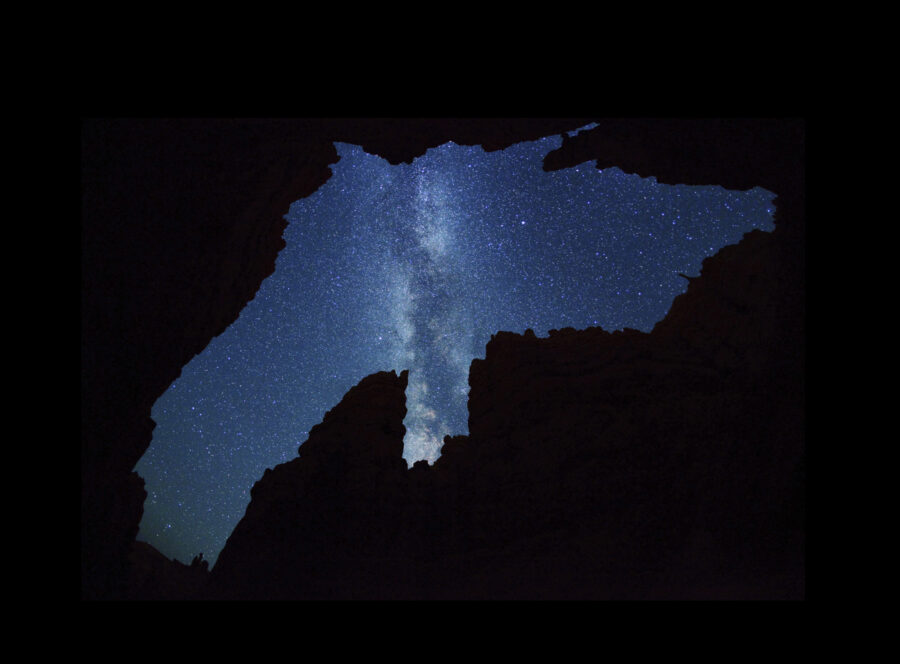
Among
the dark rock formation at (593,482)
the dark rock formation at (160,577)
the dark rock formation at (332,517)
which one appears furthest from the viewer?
the dark rock formation at (160,577)

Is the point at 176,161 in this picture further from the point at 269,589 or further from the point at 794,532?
the point at 794,532

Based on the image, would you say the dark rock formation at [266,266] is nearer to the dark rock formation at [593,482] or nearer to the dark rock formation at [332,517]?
the dark rock formation at [593,482]

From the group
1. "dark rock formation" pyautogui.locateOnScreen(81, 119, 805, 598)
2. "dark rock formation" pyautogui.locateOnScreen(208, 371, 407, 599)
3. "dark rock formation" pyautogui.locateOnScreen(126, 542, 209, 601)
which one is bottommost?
"dark rock formation" pyautogui.locateOnScreen(126, 542, 209, 601)

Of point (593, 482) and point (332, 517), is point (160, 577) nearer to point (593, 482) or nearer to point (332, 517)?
point (332, 517)

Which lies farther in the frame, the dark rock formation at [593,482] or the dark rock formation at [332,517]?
the dark rock formation at [332,517]

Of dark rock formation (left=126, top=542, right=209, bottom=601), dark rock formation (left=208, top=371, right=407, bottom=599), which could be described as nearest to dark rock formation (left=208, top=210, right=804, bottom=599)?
dark rock formation (left=208, top=371, right=407, bottom=599)

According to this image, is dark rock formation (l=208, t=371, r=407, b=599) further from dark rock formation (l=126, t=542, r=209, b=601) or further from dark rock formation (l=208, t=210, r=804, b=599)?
dark rock formation (l=126, t=542, r=209, b=601)

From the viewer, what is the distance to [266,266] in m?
11.6

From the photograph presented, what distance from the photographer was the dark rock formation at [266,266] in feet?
29.0

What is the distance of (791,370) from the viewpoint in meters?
9.88

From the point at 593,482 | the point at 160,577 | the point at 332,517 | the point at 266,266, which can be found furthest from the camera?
the point at 160,577

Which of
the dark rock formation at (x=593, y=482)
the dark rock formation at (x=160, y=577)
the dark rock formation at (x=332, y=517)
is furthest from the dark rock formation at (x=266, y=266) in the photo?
the dark rock formation at (x=160, y=577)

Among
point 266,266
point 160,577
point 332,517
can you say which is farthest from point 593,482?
point 160,577

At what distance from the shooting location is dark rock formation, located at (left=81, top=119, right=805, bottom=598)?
8844 millimetres
